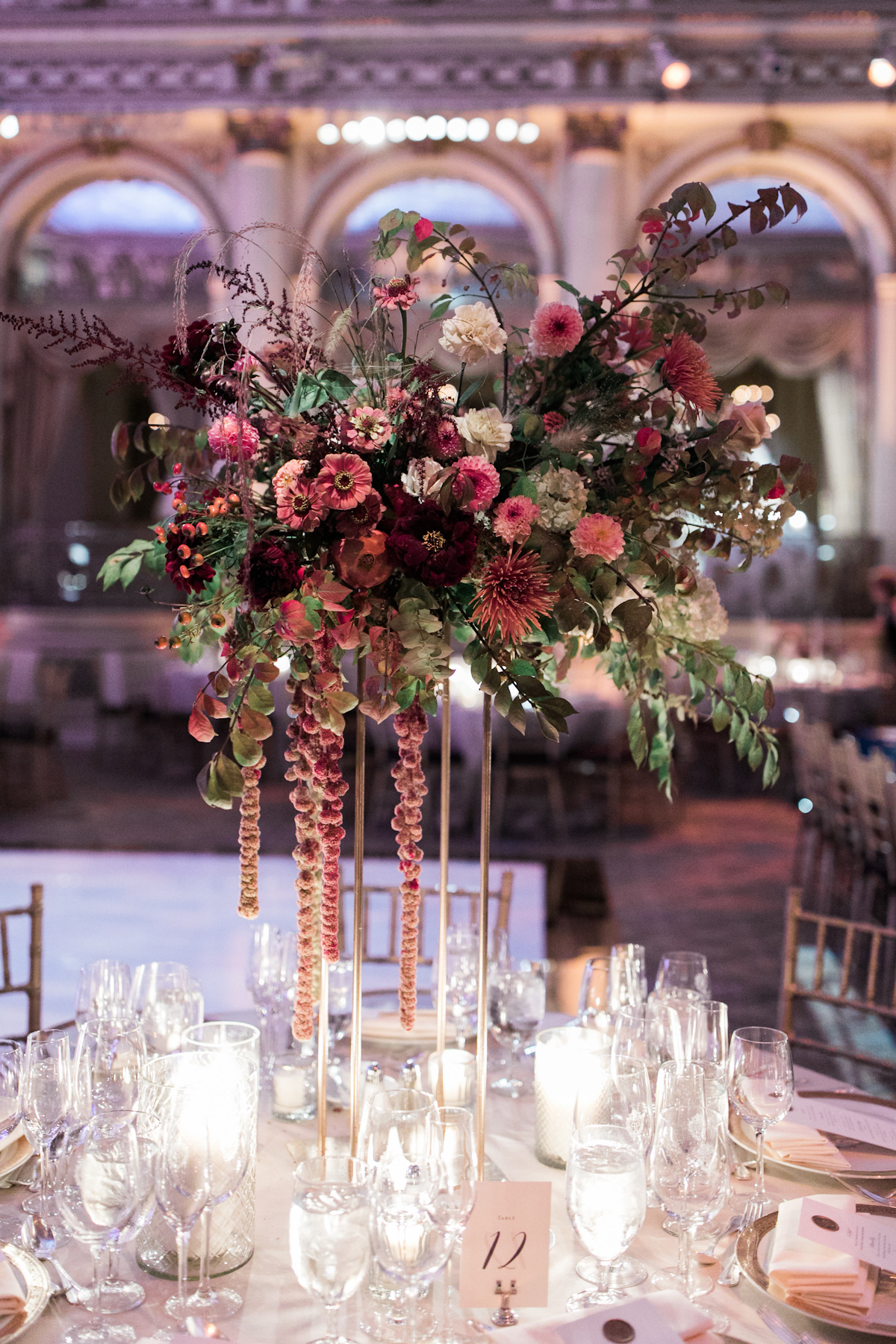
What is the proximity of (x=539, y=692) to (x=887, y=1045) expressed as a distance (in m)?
3.48

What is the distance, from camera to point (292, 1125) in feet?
5.83

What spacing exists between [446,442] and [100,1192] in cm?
83

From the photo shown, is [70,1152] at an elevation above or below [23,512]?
below

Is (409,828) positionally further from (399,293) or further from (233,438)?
(399,293)

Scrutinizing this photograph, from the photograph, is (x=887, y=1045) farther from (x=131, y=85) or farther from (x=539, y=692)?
(x=131, y=85)

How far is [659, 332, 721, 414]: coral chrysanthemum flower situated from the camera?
56.3 inches

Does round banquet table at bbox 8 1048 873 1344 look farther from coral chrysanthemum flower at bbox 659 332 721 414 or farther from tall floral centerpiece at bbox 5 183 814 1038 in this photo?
coral chrysanthemum flower at bbox 659 332 721 414

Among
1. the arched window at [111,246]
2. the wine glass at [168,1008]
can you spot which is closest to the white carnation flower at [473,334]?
the wine glass at [168,1008]

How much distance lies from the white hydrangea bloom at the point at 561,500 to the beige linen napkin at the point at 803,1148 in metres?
0.83

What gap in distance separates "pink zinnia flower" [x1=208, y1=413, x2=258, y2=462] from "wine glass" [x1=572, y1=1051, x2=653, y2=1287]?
793mm

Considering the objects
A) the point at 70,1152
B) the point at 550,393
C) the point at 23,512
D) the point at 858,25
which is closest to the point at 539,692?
the point at 550,393

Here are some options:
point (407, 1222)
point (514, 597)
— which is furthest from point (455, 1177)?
point (514, 597)

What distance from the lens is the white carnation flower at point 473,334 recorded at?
1.40m

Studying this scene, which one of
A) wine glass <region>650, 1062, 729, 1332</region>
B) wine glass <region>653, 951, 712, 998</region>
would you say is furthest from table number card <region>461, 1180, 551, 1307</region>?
wine glass <region>653, 951, 712, 998</region>
